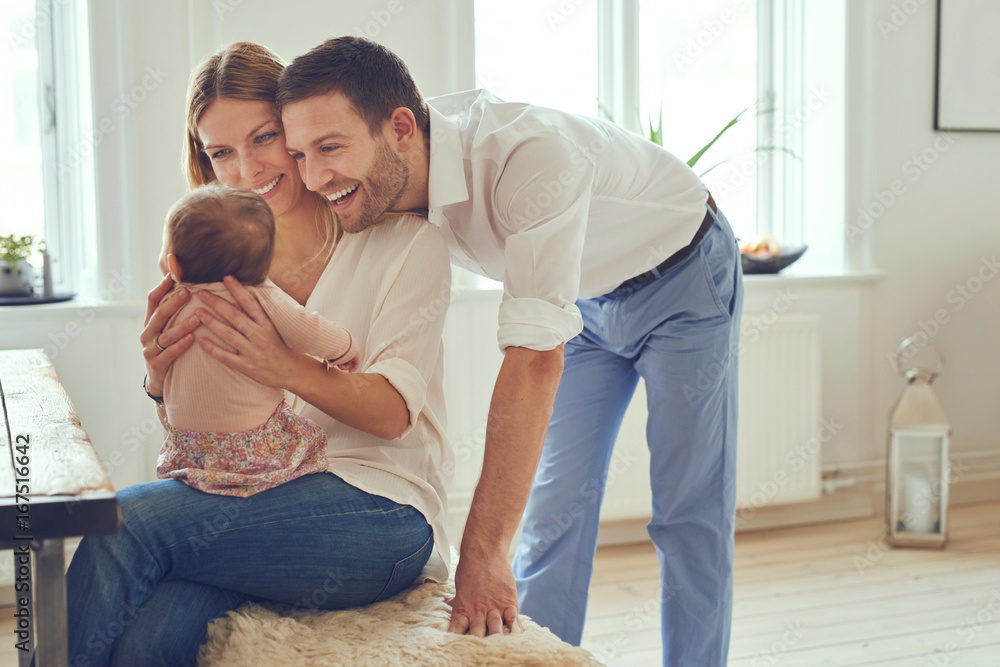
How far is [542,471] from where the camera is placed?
1750 mm

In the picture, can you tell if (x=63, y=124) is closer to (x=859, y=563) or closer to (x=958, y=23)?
(x=859, y=563)

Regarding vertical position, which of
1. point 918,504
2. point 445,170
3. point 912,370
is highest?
point 445,170

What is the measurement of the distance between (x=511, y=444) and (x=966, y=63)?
2.79 meters

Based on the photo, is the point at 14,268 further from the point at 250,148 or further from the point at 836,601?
the point at 836,601

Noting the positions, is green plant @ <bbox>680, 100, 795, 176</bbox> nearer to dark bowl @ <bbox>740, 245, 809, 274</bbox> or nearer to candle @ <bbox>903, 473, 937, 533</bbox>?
dark bowl @ <bbox>740, 245, 809, 274</bbox>

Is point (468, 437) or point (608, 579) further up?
point (468, 437)

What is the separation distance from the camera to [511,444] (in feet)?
3.78

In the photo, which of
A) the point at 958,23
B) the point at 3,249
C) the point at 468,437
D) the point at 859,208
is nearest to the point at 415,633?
the point at 468,437

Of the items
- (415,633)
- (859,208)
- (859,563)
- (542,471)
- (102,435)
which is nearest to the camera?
(415,633)

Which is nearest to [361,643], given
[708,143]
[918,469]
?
[708,143]

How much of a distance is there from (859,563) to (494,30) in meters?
2.09

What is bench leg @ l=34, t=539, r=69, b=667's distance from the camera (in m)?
0.76

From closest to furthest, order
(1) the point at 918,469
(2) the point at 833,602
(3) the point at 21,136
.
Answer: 1. (2) the point at 833,602
2. (3) the point at 21,136
3. (1) the point at 918,469

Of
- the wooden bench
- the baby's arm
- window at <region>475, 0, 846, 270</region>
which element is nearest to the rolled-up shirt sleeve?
the baby's arm
